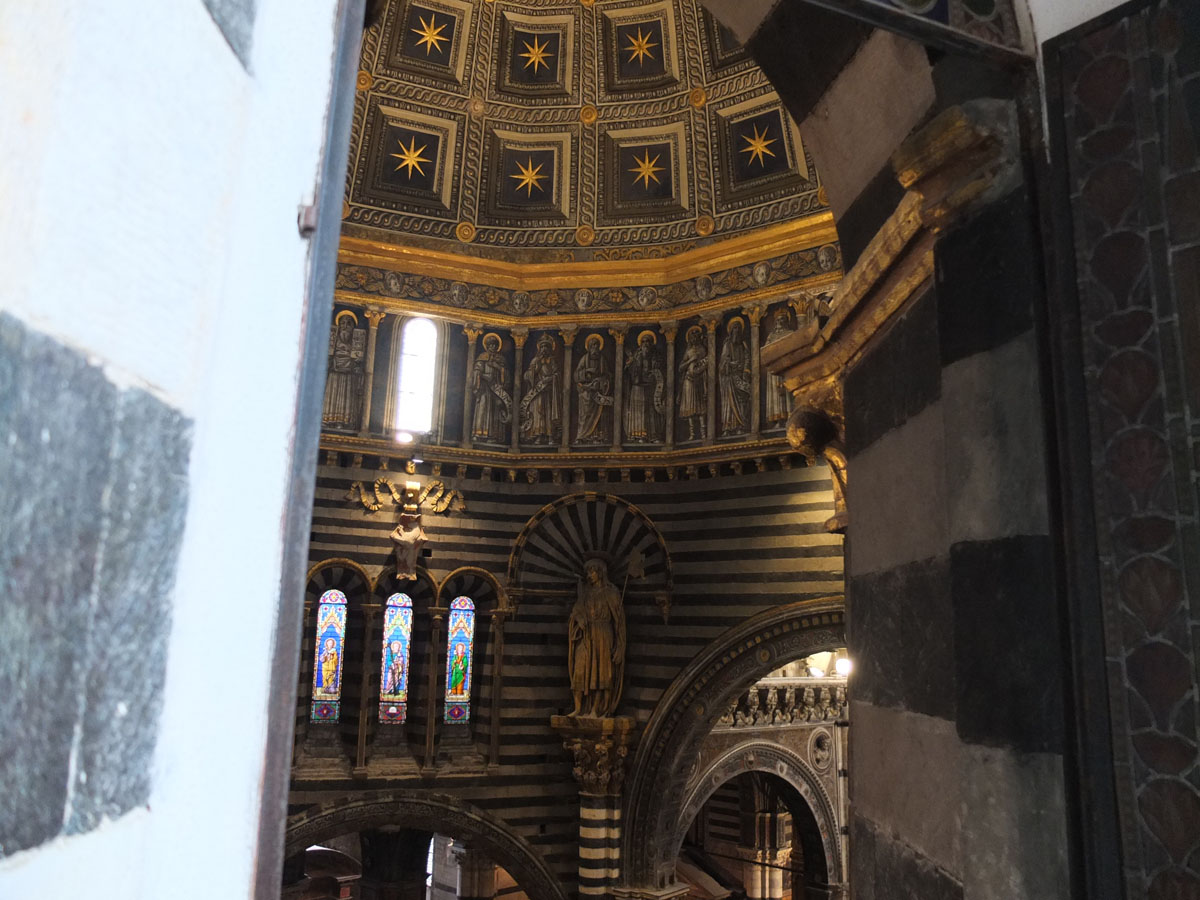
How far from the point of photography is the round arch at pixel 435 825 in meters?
12.3

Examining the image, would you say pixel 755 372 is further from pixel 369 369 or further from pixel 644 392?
pixel 369 369

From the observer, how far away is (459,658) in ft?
44.8

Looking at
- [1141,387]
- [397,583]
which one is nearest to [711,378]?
[397,583]

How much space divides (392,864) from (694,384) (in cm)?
960

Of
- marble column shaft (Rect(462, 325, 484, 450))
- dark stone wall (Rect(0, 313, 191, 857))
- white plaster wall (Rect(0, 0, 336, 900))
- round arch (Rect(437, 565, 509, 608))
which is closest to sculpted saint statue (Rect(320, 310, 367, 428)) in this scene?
marble column shaft (Rect(462, 325, 484, 450))

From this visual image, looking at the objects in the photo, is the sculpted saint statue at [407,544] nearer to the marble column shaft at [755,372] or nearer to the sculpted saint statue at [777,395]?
the marble column shaft at [755,372]

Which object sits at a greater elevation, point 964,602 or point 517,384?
point 517,384

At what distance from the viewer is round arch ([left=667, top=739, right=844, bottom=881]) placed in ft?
47.5

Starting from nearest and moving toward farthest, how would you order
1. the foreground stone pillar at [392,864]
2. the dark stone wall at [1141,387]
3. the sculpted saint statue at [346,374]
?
the dark stone wall at [1141,387] < the sculpted saint statue at [346,374] < the foreground stone pillar at [392,864]

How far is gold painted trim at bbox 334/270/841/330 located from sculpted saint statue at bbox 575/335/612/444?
413 millimetres

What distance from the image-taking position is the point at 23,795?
2.38 ft

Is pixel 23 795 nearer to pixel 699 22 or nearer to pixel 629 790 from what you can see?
pixel 629 790

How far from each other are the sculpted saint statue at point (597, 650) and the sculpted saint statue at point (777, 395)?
3220mm

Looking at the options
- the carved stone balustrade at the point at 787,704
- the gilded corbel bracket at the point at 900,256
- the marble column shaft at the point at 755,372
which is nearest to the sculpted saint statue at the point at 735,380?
the marble column shaft at the point at 755,372
